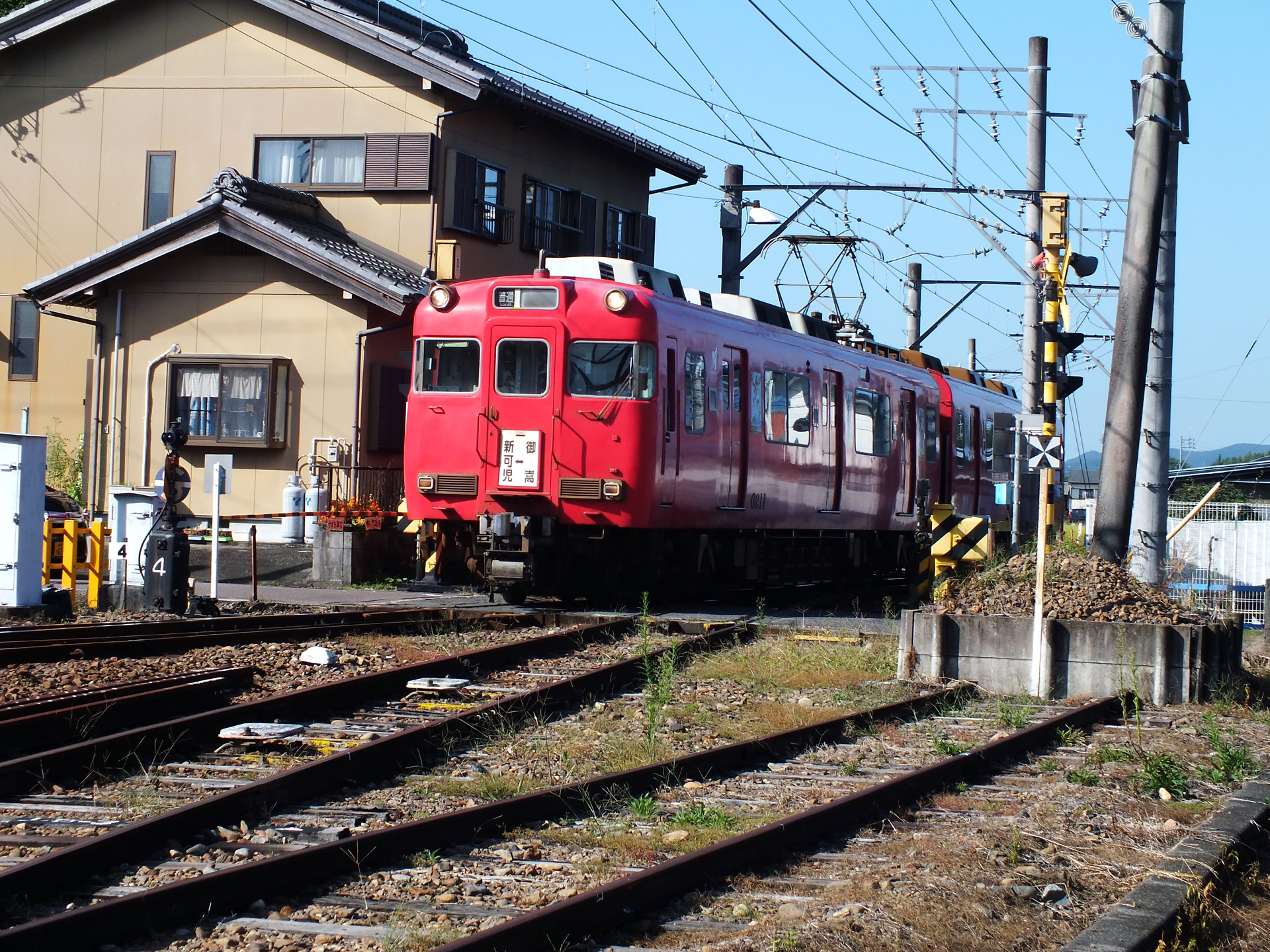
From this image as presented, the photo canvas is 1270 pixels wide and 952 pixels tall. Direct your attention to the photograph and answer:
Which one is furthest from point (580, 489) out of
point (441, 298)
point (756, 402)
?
point (756, 402)

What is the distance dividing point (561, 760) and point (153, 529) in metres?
7.97

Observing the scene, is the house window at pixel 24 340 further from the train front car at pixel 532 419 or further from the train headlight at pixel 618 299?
the train headlight at pixel 618 299

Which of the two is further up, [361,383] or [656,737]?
[361,383]

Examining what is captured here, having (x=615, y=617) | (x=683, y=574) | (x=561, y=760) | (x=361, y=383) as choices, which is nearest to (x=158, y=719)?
(x=561, y=760)

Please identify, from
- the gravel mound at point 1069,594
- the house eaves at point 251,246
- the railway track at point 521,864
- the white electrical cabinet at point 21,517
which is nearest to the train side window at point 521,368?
the white electrical cabinet at point 21,517

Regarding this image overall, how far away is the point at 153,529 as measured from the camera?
1394 cm

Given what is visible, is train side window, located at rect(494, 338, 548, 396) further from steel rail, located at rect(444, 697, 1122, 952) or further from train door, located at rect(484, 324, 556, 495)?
steel rail, located at rect(444, 697, 1122, 952)

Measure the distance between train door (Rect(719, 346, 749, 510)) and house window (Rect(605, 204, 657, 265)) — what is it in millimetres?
11734

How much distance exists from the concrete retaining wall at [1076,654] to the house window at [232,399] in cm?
1224

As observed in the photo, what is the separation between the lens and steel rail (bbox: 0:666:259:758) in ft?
23.1

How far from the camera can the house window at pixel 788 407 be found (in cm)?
1642

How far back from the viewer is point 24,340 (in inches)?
922

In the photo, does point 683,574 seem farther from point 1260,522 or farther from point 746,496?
point 1260,522

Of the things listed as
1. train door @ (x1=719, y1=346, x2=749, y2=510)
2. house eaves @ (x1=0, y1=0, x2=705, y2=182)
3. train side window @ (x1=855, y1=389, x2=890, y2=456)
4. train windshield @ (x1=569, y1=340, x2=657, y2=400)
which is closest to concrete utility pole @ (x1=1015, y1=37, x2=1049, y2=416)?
train side window @ (x1=855, y1=389, x2=890, y2=456)
